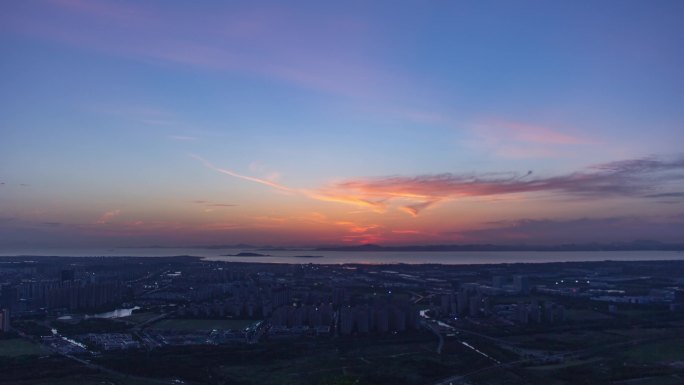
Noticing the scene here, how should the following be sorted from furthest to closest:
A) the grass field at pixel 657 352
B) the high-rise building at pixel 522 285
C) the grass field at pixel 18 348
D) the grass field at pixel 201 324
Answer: the high-rise building at pixel 522 285, the grass field at pixel 201 324, the grass field at pixel 18 348, the grass field at pixel 657 352

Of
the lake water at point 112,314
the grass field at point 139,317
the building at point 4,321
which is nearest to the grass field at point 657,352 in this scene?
the grass field at point 139,317

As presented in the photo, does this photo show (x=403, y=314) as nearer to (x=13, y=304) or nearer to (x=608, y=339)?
(x=608, y=339)

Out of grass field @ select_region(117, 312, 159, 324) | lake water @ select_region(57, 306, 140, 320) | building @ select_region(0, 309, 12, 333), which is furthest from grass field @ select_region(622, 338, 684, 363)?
building @ select_region(0, 309, 12, 333)

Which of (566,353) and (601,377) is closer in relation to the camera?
(601,377)

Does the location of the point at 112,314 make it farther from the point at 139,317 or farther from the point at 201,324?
the point at 201,324

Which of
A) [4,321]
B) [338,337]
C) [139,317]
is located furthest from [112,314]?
[338,337]

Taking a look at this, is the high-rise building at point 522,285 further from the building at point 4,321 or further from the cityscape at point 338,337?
the building at point 4,321

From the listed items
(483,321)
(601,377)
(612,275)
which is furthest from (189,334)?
(612,275)
